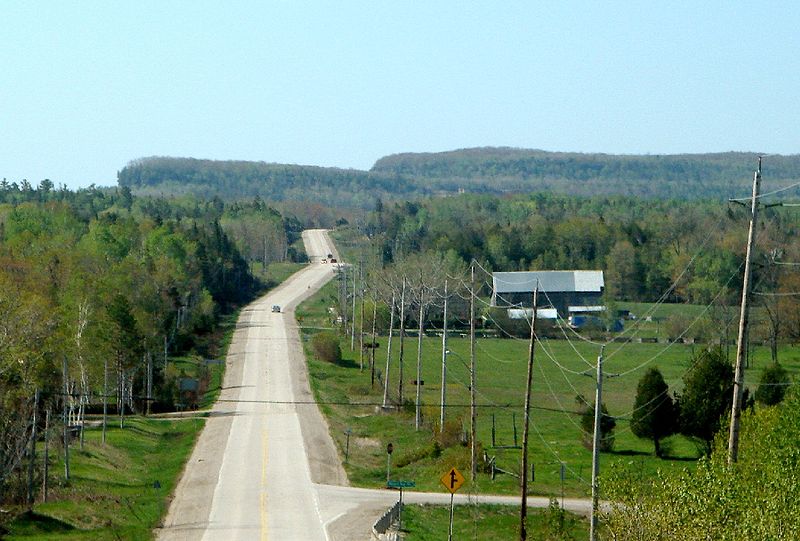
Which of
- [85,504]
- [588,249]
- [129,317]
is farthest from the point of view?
[588,249]

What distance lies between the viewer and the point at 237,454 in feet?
166

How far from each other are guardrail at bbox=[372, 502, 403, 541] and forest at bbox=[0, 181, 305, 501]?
10932mm

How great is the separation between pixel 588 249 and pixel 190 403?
97.1 m

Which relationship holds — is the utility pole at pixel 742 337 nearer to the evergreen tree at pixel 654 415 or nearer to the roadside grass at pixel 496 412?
the roadside grass at pixel 496 412

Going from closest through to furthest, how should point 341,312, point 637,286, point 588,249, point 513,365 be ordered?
1. point 513,365
2. point 341,312
3. point 637,286
4. point 588,249

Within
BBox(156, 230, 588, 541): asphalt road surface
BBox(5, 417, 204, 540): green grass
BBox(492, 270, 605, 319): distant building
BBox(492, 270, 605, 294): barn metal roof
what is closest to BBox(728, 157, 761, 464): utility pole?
BBox(156, 230, 588, 541): asphalt road surface

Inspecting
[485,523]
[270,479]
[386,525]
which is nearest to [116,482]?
[270,479]

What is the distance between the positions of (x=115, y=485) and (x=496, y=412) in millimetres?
27142

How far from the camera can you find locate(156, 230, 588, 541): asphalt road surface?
122 ft

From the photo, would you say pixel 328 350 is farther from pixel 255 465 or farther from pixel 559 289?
pixel 559 289

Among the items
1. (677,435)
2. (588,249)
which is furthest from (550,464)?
(588,249)

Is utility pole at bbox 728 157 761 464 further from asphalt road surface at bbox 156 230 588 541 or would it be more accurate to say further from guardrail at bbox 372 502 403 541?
asphalt road surface at bbox 156 230 588 541

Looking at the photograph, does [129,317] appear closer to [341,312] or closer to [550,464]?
[550,464]

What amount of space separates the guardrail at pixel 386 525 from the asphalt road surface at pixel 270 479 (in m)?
0.67
